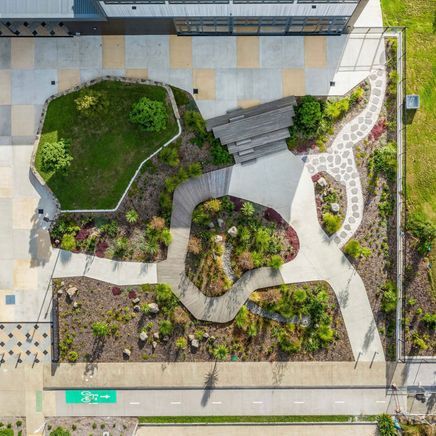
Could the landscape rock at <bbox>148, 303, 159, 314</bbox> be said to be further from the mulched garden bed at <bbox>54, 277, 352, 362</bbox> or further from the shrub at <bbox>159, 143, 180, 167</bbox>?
the shrub at <bbox>159, 143, 180, 167</bbox>

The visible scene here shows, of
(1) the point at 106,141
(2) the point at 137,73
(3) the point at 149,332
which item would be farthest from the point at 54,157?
(3) the point at 149,332

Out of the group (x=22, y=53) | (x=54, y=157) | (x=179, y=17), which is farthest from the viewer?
(x=22, y=53)

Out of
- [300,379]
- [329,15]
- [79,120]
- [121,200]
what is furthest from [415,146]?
[79,120]

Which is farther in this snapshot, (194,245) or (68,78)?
(68,78)

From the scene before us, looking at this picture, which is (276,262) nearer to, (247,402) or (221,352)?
(221,352)

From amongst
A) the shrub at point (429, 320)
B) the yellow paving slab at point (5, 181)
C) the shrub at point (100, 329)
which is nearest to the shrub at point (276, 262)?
the shrub at point (429, 320)

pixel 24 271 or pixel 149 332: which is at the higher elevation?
pixel 24 271
